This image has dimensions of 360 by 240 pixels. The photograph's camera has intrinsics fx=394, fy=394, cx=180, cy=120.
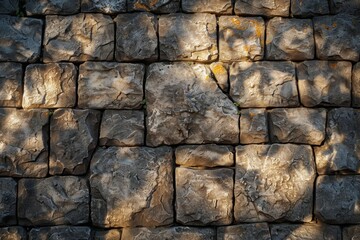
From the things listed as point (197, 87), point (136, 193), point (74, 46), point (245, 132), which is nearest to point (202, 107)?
point (197, 87)

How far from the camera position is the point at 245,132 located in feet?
10.6

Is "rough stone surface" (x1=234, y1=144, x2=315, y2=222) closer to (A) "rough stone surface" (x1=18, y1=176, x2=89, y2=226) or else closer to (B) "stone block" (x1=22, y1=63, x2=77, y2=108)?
(A) "rough stone surface" (x1=18, y1=176, x2=89, y2=226)

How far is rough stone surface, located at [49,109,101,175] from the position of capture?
3.16 m

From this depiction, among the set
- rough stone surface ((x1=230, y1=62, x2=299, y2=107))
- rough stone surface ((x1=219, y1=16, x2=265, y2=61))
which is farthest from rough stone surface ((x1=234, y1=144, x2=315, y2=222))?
rough stone surface ((x1=219, y1=16, x2=265, y2=61))

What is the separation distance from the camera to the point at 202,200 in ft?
10.4

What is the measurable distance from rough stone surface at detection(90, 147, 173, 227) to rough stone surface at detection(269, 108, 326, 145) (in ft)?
3.08

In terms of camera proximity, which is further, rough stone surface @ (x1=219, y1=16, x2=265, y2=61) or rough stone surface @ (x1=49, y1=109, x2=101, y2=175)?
rough stone surface @ (x1=219, y1=16, x2=265, y2=61)

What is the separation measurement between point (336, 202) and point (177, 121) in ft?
4.74

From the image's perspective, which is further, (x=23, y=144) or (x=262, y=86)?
Result: (x=262, y=86)

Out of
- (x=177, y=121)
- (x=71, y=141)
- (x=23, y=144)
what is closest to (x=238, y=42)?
(x=177, y=121)

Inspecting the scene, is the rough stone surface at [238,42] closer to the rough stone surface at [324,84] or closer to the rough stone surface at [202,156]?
the rough stone surface at [324,84]

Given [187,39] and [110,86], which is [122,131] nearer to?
[110,86]

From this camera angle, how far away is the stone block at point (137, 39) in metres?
3.24

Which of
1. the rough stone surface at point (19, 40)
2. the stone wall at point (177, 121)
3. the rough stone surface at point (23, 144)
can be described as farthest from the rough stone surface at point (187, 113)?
the rough stone surface at point (19, 40)
